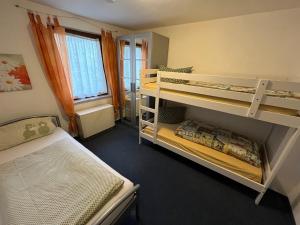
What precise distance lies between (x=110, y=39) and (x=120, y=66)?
0.56 metres

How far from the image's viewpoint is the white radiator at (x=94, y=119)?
99.4 inches

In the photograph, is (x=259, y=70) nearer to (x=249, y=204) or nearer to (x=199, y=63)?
(x=199, y=63)

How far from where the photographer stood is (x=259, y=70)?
6.31 ft

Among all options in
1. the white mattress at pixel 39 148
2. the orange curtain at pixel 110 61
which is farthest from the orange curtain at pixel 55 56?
the orange curtain at pixel 110 61

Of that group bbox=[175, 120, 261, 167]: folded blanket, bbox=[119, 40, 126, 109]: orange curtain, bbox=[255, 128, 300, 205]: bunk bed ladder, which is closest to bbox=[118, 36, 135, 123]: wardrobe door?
Answer: bbox=[119, 40, 126, 109]: orange curtain

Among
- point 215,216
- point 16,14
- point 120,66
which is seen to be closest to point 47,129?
point 16,14

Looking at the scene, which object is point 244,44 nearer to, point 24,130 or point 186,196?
point 186,196

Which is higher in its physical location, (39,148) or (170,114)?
(170,114)

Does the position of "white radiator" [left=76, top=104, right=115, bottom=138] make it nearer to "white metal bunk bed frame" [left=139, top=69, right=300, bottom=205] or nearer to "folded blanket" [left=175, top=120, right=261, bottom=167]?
"white metal bunk bed frame" [left=139, top=69, right=300, bottom=205]

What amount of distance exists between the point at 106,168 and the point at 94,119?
1.55 m

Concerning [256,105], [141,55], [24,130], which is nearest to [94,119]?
[24,130]

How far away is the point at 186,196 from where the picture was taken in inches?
66.0

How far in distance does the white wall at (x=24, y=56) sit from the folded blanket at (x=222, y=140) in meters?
2.29

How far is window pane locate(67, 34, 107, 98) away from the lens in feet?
7.86
